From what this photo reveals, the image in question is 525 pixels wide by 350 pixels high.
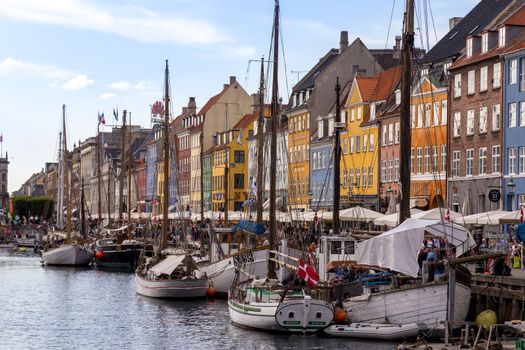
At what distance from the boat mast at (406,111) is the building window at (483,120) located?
37155 millimetres

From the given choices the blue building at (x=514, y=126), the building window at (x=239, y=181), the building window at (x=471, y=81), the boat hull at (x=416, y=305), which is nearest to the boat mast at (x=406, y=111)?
the boat hull at (x=416, y=305)

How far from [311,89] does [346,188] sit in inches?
670

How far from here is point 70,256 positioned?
10206cm

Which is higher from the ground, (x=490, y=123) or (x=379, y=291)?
(x=490, y=123)

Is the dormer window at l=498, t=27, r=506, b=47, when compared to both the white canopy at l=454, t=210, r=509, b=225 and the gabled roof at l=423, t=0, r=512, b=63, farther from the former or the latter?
the white canopy at l=454, t=210, r=509, b=225

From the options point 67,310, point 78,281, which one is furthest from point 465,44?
point 67,310

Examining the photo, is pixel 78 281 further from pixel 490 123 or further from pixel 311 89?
pixel 311 89

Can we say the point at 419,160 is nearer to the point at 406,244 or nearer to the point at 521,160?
the point at 521,160

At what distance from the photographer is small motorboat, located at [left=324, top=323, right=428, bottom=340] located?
134 ft

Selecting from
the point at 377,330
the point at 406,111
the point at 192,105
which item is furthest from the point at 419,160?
the point at 192,105

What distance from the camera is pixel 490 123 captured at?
79.8 m

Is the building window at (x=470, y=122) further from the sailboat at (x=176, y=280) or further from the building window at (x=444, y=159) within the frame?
the sailboat at (x=176, y=280)

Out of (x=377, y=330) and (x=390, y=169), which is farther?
(x=390, y=169)

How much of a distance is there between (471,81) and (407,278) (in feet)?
136
